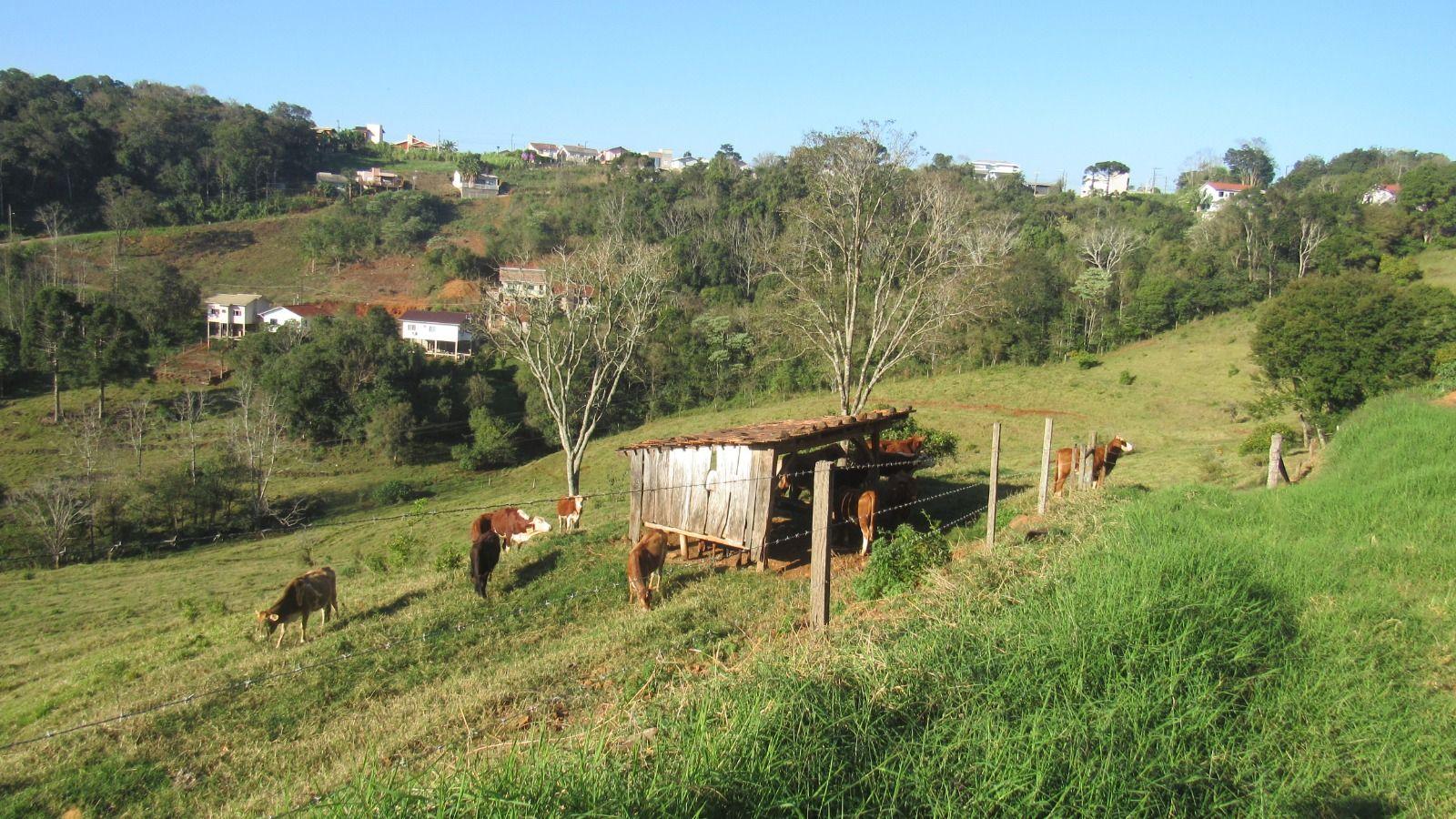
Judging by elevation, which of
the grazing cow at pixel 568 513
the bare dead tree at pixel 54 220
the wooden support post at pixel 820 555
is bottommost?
the grazing cow at pixel 568 513

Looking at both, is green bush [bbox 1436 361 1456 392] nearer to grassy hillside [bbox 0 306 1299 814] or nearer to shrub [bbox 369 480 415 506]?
grassy hillside [bbox 0 306 1299 814]

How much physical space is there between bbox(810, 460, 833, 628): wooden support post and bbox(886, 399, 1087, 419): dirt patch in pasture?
31.8 metres

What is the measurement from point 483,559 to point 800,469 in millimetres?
5591

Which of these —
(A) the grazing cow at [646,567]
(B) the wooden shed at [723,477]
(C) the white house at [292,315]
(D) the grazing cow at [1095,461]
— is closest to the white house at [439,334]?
(C) the white house at [292,315]

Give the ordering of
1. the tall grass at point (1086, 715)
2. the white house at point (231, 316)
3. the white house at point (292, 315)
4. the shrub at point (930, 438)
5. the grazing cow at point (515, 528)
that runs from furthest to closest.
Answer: the white house at point (231, 316) < the white house at point (292, 315) < the shrub at point (930, 438) < the grazing cow at point (515, 528) < the tall grass at point (1086, 715)

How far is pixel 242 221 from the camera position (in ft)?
281

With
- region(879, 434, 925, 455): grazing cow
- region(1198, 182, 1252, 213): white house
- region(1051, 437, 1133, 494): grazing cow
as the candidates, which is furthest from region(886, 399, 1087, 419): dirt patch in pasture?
region(1198, 182, 1252, 213): white house

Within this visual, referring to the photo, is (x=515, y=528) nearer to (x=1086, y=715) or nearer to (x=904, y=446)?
(x=904, y=446)

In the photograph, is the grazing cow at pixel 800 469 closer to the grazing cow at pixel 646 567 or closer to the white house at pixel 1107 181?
the grazing cow at pixel 646 567

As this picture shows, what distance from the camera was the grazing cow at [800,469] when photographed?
13773mm

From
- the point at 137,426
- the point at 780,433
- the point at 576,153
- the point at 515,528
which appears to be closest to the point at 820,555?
the point at 780,433

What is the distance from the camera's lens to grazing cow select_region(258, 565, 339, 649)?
10.8m

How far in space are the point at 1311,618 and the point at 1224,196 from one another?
10218 centimetres

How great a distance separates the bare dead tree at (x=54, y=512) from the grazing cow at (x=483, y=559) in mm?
24819
